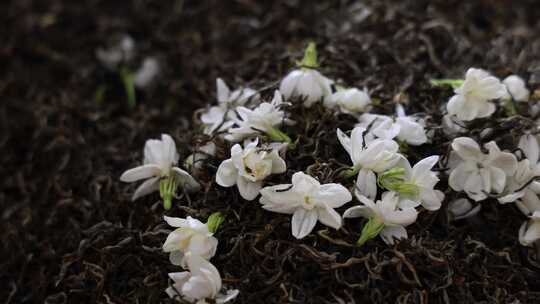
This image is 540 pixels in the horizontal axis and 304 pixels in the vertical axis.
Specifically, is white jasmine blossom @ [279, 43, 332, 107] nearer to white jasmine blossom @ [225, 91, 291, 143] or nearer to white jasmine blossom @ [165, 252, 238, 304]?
white jasmine blossom @ [225, 91, 291, 143]

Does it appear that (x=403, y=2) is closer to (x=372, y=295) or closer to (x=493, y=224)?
(x=493, y=224)

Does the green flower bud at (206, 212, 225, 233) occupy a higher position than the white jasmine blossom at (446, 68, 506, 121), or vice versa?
the white jasmine blossom at (446, 68, 506, 121)

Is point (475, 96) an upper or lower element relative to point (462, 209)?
upper

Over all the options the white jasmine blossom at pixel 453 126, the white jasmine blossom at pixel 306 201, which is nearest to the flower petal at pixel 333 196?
the white jasmine blossom at pixel 306 201

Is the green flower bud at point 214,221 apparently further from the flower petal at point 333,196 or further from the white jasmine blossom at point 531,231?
the white jasmine blossom at point 531,231

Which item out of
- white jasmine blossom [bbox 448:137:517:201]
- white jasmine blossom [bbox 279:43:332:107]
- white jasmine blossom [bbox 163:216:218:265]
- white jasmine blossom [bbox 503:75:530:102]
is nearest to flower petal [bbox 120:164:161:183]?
white jasmine blossom [bbox 163:216:218:265]

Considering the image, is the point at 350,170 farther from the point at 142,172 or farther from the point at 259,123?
the point at 142,172

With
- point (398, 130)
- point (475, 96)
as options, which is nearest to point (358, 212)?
point (398, 130)
